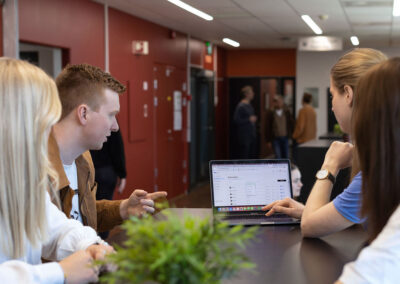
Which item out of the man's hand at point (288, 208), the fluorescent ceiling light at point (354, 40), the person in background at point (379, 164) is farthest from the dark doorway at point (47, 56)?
the fluorescent ceiling light at point (354, 40)

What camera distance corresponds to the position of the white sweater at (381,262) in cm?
112

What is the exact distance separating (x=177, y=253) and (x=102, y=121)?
4.37 ft

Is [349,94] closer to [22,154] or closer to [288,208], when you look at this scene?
[288,208]

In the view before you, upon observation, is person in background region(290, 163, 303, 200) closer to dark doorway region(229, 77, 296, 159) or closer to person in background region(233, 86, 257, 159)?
person in background region(233, 86, 257, 159)

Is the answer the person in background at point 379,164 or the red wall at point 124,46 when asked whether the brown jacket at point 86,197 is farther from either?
the red wall at point 124,46

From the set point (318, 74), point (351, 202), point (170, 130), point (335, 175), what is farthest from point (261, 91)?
point (351, 202)

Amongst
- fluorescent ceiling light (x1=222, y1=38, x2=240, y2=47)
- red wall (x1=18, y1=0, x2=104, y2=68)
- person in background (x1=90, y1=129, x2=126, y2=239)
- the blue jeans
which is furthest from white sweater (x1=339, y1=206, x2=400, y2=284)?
fluorescent ceiling light (x1=222, y1=38, x2=240, y2=47)

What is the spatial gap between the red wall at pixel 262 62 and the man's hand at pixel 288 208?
1073 centimetres

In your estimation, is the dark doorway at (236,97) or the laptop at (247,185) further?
the dark doorway at (236,97)

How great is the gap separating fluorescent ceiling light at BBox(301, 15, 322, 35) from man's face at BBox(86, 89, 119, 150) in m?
5.98

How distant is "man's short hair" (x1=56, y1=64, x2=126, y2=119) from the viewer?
2170mm

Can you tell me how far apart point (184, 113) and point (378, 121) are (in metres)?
8.27

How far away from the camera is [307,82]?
492 inches

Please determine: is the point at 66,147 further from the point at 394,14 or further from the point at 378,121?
the point at 394,14
